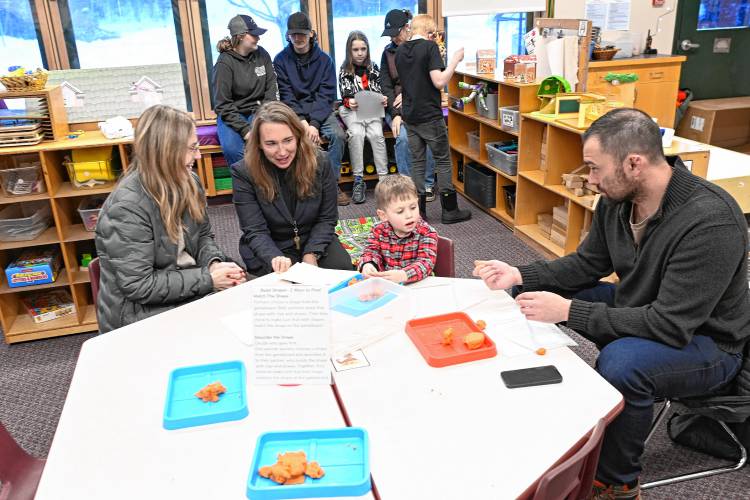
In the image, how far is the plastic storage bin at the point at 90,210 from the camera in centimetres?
331

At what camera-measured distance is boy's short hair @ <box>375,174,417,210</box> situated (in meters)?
2.48

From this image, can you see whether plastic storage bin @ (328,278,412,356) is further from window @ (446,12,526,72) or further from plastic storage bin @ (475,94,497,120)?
window @ (446,12,526,72)

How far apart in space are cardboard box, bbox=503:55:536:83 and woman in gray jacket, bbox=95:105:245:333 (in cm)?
269

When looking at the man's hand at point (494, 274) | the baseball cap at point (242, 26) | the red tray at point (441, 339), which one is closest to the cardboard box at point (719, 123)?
the baseball cap at point (242, 26)

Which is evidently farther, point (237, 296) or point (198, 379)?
point (237, 296)

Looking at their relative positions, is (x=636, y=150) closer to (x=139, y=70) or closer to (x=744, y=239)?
(x=744, y=239)

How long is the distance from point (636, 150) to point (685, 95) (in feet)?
17.0

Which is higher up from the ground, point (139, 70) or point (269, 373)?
point (139, 70)

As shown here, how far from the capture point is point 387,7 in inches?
240

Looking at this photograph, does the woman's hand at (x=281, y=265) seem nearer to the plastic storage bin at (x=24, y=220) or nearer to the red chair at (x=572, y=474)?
the red chair at (x=572, y=474)

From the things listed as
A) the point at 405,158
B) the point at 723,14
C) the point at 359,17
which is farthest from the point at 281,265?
the point at 723,14

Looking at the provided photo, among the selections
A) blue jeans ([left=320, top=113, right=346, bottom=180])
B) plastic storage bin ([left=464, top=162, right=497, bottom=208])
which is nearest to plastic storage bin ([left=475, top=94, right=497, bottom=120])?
plastic storage bin ([left=464, top=162, right=497, bottom=208])

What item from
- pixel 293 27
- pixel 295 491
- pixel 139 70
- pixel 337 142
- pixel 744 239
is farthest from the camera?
pixel 337 142

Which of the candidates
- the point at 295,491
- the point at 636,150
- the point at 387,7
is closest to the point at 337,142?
the point at 387,7
